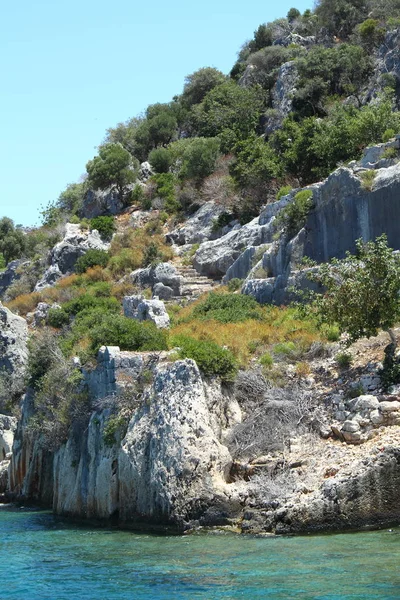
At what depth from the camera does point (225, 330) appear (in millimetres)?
28969

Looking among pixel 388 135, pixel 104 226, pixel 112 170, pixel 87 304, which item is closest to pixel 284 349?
pixel 388 135

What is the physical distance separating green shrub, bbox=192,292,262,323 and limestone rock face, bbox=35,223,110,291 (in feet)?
55.8

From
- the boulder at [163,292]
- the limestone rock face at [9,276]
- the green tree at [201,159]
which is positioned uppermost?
the green tree at [201,159]

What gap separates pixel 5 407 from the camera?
1307 inches

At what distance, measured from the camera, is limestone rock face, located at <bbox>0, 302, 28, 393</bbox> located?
109 feet

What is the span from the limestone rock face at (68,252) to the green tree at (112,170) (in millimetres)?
6031

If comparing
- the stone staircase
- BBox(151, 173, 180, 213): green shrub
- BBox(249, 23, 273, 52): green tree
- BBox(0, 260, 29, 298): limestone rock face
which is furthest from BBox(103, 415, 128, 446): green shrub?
BBox(249, 23, 273, 52): green tree

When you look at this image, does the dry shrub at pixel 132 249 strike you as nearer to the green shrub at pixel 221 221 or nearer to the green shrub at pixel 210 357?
the green shrub at pixel 221 221

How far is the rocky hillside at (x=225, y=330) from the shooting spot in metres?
20.9

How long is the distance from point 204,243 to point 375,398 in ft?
80.8

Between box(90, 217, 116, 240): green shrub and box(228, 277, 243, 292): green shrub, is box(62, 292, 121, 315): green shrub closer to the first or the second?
box(228, 277, 243, 292): green shrub

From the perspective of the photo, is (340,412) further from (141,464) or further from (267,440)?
(141,464)

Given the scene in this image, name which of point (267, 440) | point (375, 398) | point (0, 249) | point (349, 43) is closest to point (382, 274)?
point (375, 398)

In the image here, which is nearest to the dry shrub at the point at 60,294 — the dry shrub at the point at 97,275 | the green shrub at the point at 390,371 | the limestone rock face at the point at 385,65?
the dry shrub at the point at 97,275
